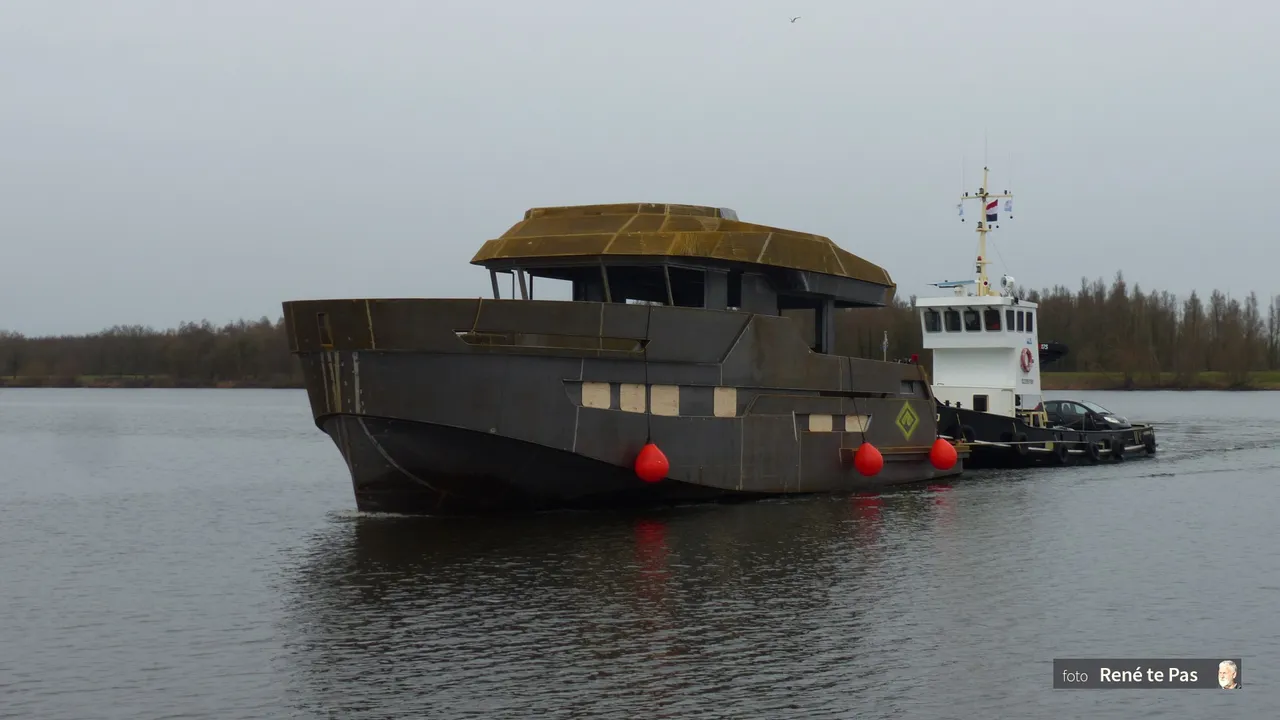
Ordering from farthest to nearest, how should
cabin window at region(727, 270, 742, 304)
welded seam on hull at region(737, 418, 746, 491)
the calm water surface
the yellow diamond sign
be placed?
the yellow diamond sign < cabin window at region(727, 270, 742, 304) < welded seam on hull at region(737, 418, 746, 491) < the calm water surface

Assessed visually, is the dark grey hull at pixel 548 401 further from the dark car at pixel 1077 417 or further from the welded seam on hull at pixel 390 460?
the dark car at pixel 1077 417

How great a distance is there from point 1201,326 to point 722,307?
94623 millimetres

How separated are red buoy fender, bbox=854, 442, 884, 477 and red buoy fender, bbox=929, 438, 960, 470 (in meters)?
3.21

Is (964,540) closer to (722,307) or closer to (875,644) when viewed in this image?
(722,307)

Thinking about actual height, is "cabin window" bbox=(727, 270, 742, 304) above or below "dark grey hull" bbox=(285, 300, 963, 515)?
above

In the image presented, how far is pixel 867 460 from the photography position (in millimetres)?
23031

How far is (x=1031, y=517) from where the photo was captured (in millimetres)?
21625

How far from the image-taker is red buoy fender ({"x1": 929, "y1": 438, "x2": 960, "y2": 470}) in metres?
26.0

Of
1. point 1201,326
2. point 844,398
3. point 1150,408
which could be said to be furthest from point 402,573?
point 1201,326

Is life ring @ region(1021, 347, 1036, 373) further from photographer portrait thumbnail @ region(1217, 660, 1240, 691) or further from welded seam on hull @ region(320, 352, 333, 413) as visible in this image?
photographer portrait thumbnail @ region(1217, 660, 1240, 691)

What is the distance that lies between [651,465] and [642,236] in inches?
136

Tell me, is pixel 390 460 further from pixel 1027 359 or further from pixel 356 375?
pixel 1027 359

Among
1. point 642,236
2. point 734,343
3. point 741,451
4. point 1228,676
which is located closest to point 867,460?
point 741,451

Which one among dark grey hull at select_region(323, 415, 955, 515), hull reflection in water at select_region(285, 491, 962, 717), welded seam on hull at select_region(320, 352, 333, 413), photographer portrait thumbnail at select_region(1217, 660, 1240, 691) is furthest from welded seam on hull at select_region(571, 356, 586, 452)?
photographer portrait thumbnail at select_region(1217, 660, 1240, 691)
